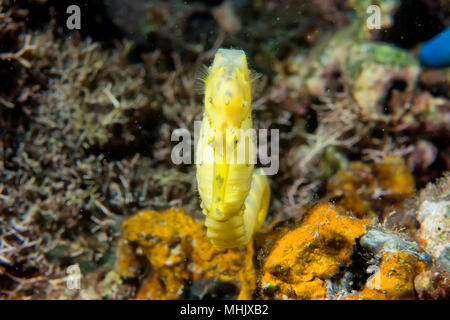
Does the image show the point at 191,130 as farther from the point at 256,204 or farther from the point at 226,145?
the point at 226,145

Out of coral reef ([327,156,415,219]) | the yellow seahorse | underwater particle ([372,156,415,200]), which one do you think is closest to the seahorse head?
the yellow seahorse

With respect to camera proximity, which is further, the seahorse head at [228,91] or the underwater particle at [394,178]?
the underwater particle at [394,178]

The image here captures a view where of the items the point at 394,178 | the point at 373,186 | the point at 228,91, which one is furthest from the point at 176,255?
the point at 394,178

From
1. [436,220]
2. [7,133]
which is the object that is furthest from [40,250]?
[436,220]

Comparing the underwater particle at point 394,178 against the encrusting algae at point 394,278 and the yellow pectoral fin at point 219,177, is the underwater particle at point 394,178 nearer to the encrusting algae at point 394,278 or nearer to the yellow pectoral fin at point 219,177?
the encrusting algae at point 394,278

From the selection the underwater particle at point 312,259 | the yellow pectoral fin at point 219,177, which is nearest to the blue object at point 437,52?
the underwater particle at point 312,259
